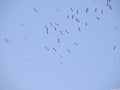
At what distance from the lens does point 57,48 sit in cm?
172

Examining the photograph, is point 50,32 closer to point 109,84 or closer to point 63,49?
point 63,49

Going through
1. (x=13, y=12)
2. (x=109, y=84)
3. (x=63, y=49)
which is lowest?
(x=109, y=84)

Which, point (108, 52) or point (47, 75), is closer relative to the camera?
point (47, 75)

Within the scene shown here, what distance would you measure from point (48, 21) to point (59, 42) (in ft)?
0.63

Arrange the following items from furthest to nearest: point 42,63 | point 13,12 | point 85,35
Result: 1. point 85,35
2. point 42,63
3. point 13,12

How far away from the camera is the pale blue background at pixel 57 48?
62.4 inches

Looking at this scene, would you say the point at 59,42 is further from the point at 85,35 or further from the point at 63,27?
the point at 85,35

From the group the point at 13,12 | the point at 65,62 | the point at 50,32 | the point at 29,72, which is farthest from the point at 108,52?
the point at 13,12

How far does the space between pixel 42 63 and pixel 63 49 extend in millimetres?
207

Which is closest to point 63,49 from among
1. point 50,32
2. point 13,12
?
point 50,32

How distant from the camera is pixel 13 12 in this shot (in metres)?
1.58

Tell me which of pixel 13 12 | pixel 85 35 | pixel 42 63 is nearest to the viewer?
pixel 13 12

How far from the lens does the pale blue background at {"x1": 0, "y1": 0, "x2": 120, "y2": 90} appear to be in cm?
158

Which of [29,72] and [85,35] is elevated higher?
[85,35]
